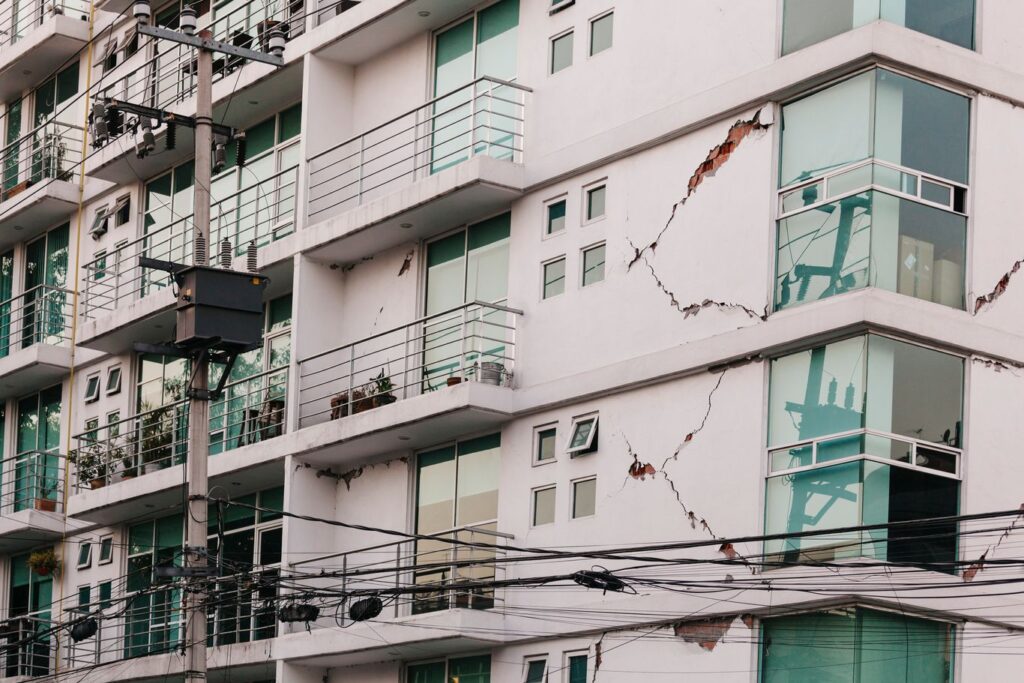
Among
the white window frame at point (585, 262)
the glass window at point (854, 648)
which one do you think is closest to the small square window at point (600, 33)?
the white window frame at point (585, 262)

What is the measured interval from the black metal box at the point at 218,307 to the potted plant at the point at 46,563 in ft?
41.4

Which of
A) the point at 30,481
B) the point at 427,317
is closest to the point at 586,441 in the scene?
the point at 427,317

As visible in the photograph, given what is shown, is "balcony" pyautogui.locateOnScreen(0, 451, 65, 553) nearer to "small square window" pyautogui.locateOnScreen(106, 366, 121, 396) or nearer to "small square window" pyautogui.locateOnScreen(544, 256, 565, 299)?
"small square window" pyautogui.locateOnScreen(106, 366, 121, 396)

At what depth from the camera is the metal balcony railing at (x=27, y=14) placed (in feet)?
123

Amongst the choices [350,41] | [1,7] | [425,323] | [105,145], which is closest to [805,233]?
[425,323]

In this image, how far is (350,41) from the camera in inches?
1129

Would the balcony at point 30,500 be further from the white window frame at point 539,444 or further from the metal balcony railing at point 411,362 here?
the white window frame at point 539,444

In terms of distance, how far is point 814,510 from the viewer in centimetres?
2091

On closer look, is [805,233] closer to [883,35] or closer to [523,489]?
[883,35]

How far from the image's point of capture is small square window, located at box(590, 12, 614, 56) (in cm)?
2512

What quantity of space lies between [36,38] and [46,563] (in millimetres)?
9310

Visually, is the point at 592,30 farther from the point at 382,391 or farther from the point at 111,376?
the point at 111,376

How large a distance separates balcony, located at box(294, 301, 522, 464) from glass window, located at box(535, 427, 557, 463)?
519mm

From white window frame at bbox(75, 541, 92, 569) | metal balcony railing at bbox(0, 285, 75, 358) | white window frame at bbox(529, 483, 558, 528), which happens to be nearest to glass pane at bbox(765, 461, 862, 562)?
white window frame at bbox(529, 483, 558, 528)
